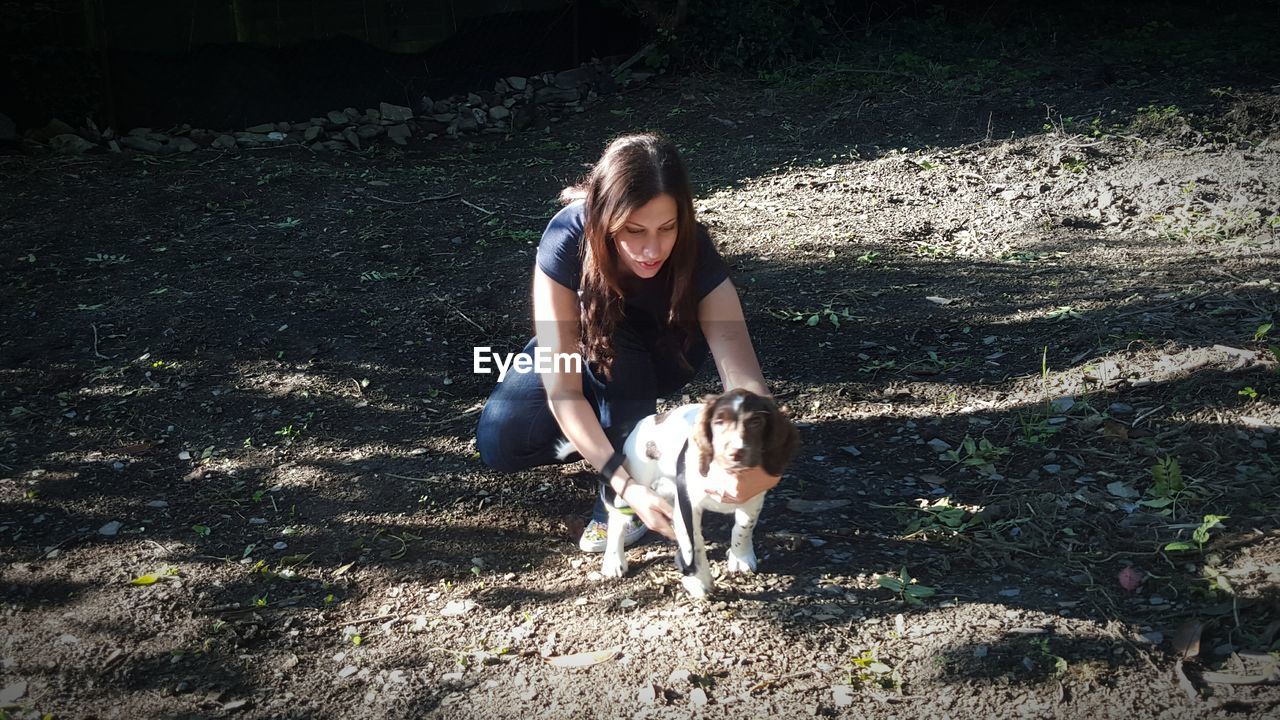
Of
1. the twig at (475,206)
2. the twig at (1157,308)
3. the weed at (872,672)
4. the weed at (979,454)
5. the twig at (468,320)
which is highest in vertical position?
the twig at (475,206)

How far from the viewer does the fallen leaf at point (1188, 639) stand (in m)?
2.53

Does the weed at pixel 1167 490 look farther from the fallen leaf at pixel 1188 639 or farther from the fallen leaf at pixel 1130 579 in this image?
the fallen leaf at pixel 1188 639

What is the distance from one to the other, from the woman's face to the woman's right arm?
0.93 ft

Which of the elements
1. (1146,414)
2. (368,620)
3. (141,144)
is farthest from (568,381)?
(141,144)

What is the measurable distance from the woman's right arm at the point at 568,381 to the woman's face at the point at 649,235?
28cm

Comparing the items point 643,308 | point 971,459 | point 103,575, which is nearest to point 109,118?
point 103,575

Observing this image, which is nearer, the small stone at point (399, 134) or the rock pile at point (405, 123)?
the rock pile at point (405, 123)

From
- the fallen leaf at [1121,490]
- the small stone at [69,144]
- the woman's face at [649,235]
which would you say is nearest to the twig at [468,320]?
the woman's face at [649,235]

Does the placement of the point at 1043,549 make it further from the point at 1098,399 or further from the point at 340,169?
the point at 340,169

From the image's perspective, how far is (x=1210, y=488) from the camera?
3.17 metres

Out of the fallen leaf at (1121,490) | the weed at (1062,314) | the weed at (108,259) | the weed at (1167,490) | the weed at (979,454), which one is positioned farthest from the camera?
the weed at (108,259)

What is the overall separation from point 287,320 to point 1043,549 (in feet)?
11.9

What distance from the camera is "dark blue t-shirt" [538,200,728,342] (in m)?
2.93

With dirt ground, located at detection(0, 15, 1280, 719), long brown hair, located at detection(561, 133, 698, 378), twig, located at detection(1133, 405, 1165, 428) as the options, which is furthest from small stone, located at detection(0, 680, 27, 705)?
twig, located at detection(1133, 405, 1165, 428)
